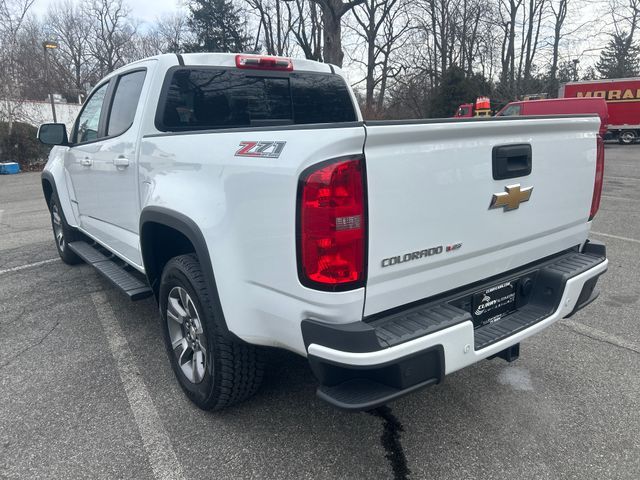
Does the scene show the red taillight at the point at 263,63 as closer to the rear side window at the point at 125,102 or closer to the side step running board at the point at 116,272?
the rear side window at the point at 125,102

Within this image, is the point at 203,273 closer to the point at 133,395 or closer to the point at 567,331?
the point at 133,395

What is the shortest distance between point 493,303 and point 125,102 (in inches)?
116

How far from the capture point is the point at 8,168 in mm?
19172

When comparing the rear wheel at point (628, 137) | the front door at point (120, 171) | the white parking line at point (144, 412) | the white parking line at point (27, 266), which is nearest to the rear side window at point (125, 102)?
the front door at point (120, 171)

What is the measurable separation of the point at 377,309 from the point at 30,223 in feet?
28.9

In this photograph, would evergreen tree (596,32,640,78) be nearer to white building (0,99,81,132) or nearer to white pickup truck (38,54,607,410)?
white building (0,99,81,132)

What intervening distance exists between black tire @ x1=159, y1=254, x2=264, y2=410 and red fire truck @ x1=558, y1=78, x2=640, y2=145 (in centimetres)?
2744

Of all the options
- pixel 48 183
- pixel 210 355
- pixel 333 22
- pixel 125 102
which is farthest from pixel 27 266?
pixel 333 22

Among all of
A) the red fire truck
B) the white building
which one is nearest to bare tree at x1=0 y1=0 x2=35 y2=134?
the white building

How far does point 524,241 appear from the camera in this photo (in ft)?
8.07

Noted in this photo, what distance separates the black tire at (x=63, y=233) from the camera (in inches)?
205

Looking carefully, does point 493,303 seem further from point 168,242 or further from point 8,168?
point 8,168

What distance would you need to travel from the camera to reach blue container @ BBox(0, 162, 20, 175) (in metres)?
19.1

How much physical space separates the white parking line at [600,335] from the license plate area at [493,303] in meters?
1.46
